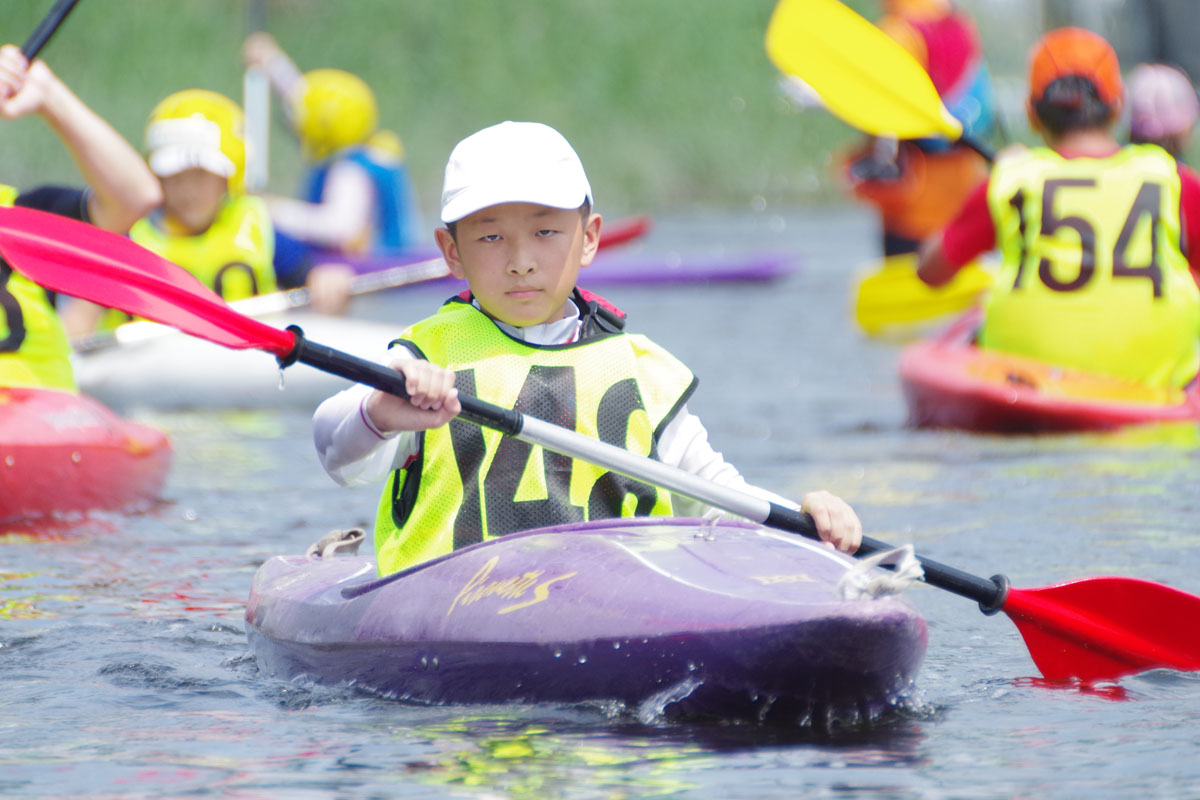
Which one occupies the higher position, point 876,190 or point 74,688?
point 876,190

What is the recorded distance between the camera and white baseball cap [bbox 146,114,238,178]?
684 cm

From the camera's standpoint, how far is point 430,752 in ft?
8.82

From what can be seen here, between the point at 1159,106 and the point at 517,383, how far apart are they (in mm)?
4775

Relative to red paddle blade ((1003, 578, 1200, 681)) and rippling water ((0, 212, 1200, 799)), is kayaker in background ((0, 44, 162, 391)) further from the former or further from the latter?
red paddle blade ((1003, 578, 1200, 681))

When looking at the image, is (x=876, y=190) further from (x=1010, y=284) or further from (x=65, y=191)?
(x=65, y=191)

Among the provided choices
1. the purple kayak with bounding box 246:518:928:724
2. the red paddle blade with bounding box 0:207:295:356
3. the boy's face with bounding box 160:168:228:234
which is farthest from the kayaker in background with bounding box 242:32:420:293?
the purple kayak with bounding box 246:518:928:724

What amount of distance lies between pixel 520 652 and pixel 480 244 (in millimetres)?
738

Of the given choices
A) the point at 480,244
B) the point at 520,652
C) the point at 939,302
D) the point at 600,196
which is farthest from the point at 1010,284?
the point at 600,196

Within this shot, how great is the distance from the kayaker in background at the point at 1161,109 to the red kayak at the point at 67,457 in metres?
4.04

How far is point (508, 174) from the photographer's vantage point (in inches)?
121

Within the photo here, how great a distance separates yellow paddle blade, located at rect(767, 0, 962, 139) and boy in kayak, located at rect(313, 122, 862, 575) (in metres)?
3.56

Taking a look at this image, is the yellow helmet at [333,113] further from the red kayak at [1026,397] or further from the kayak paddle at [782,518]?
the kayak paddle at [782,518]

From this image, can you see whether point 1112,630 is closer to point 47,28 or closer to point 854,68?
point 47,28

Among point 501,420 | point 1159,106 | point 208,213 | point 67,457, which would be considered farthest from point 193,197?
point 501,420
